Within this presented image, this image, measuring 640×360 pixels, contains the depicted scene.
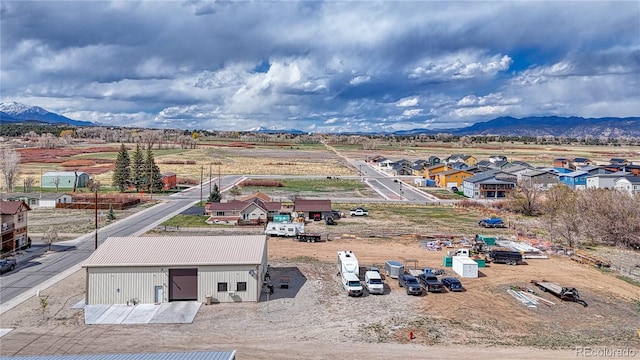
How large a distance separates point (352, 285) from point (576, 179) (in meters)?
72.4

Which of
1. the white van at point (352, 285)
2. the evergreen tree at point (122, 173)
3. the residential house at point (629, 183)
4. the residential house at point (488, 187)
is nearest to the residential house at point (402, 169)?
the residential house at point (488, 187)

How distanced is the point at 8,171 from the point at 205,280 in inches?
2494

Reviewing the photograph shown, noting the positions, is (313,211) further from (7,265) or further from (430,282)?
(7,265)

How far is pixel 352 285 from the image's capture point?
28109 mm

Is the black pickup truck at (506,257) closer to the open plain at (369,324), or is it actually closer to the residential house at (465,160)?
the open plain at (369,324)

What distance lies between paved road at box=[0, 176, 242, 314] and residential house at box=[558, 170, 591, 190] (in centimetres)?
6568

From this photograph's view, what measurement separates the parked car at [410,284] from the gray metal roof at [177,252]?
28.7ft

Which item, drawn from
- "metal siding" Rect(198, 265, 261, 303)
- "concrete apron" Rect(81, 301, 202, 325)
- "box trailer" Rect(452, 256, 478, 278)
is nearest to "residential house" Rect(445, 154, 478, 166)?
"box trailer" Rect(452, 256, 478, 278)

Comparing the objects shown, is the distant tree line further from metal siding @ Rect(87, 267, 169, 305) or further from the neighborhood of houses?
metal siding @ Rect(87, 267, 169, 305)

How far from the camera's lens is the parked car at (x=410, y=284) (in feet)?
92.0

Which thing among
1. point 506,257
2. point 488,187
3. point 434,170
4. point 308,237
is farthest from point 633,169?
point 308,237

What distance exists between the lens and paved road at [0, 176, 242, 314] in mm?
29078

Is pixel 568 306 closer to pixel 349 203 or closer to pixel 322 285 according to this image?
pixel 322 285

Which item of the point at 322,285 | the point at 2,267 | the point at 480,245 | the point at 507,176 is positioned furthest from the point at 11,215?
the point at 507,176
